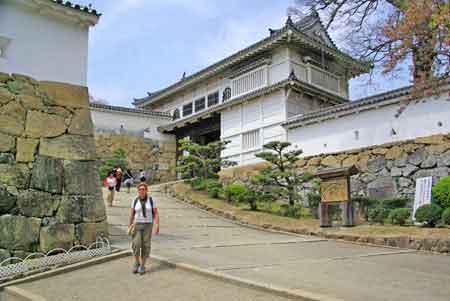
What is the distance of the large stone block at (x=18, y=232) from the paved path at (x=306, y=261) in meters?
1.73

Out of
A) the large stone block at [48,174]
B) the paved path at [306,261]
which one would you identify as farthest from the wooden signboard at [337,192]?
the large stone block at [48,174]

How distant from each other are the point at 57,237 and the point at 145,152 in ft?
61.0

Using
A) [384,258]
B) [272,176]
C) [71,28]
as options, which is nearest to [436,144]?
[272,176]

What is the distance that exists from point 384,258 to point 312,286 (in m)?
3.58

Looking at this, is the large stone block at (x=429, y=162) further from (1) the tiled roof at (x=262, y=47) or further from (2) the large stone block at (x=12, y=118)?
(2) the large stone block at (x=12, y=118)

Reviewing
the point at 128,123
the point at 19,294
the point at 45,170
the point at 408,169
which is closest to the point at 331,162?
the point at 408,169

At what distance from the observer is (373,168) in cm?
1527

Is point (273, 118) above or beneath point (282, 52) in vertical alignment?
beneath

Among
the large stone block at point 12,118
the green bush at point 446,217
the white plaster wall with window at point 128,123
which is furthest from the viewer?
the white plaster wall with window at point 128,123

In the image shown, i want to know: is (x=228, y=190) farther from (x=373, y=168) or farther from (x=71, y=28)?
(x=71, y=28)

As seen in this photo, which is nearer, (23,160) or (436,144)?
(23,160)

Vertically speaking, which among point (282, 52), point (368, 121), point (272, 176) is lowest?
point (272, 176)

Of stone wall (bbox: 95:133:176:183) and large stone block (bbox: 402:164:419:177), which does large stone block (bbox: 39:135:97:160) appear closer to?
large stone block (bbox: 402:164:419:177)

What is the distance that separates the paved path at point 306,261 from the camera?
18.0ft
